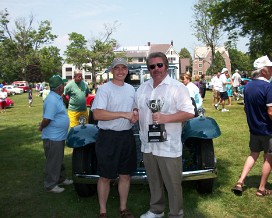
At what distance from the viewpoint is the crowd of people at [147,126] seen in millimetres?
3250

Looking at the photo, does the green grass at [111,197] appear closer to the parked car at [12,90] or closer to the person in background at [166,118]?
the person in background at [166,118]

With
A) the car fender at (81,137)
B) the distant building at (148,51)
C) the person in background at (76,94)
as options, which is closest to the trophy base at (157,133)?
the car fender at (81,137)

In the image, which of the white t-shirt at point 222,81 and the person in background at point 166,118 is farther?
the white t-shirt at point 222,81

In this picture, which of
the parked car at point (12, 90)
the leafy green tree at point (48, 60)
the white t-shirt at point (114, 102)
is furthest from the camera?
the leafy green tree at point (48, 60)

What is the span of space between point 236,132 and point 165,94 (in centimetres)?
607

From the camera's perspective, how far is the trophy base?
3.14 meters

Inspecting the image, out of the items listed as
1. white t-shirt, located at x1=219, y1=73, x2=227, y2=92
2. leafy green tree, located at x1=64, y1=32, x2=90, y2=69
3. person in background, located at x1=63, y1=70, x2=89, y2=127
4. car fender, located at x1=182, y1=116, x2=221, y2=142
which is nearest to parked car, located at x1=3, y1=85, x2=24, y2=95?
leafy green tree, located at x1=64, y1=32, x2=90, y2=69

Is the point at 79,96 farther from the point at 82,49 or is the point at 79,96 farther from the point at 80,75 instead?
the point at 82,49

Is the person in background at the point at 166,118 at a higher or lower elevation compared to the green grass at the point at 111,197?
higher

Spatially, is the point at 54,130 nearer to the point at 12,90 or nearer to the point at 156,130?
the point at 156,130

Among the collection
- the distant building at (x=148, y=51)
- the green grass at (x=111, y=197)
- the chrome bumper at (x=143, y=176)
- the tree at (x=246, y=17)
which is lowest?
the green grass at (x=111, y=197)

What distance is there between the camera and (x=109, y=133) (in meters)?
3.59

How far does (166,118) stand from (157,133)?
0.58 feet

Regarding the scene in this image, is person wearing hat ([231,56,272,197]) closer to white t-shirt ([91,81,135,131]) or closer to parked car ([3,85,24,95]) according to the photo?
white t-shirt ([91,81,135,131])
